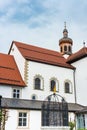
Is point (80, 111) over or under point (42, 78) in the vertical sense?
under

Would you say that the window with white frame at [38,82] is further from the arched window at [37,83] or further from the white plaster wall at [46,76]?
the white plaster wall at [46,76]

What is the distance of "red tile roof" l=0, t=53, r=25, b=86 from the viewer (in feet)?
94.3

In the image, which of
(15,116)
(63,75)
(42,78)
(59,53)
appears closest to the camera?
(15,116)

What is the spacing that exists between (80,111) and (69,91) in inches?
209

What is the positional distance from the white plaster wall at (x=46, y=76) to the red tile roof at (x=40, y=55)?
672mm

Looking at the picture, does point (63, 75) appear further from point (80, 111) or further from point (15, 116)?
point (15, 116)

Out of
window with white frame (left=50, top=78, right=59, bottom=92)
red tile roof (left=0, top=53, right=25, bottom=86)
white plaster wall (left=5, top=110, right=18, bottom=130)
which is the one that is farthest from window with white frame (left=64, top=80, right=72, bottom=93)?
white plaster wall (left=5, top=110, right=18, bottom=130)

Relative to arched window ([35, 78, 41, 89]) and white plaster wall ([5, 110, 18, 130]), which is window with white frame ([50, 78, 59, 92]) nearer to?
arched window ([35, 78, 41, 89])

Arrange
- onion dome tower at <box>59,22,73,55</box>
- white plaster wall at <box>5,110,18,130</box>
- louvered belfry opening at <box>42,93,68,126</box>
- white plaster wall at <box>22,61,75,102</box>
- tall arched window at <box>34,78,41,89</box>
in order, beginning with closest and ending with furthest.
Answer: louvered belfry opening at <box>42,93,68,126</box>, white plaster wall at <box>5,110,18,130</box>, white plaster wall at <box>22,61,75,102</box>, tall arched window at <box>34,78,41,89</box>, onion dome tower at <box>59,22,73,55</box>

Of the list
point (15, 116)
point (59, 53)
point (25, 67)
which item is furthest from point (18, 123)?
point (59, 53)

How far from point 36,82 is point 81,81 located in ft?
21.3

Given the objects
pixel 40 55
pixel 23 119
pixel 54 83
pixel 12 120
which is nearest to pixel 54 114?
pixel 23 119

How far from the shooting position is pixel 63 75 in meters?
34.1

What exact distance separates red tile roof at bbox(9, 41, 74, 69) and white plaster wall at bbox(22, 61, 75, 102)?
672mm
